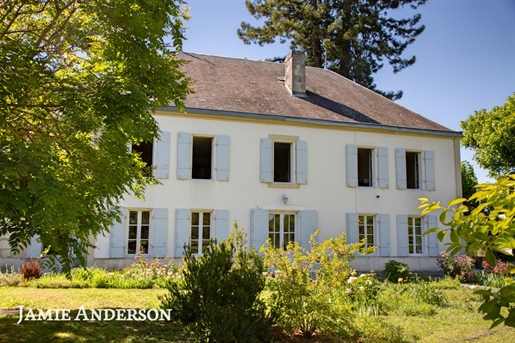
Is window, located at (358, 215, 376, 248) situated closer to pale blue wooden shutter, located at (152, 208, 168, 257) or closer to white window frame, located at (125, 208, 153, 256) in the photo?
Result: pale blue wooden shutter, located at (152, 208, 168, 257)

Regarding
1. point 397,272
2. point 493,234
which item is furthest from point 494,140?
point 493,234

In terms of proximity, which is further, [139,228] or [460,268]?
[139,228]

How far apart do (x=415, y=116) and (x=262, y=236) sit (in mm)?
8201

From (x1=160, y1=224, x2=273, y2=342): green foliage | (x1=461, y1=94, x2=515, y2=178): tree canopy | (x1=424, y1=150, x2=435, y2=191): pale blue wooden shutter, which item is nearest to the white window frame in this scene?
(x1=160, y1=224, x2=273, y2=342): green foliage

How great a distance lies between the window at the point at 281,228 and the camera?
13.9m

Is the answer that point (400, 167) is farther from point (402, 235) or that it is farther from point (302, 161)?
point (302, 161)

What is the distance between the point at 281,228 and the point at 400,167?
4995 millimetres

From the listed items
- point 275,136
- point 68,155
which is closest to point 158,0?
point 68,155

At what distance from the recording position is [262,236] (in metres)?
13.6

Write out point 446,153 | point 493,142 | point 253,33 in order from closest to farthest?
point 446,153 < point 493,142 < point 253,33

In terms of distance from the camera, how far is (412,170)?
16359 mm

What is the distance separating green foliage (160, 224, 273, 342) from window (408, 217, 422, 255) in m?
11.3

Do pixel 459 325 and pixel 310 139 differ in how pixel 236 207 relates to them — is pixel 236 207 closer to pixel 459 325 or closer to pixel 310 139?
pixel 310 139

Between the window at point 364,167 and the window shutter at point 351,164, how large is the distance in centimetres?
102
